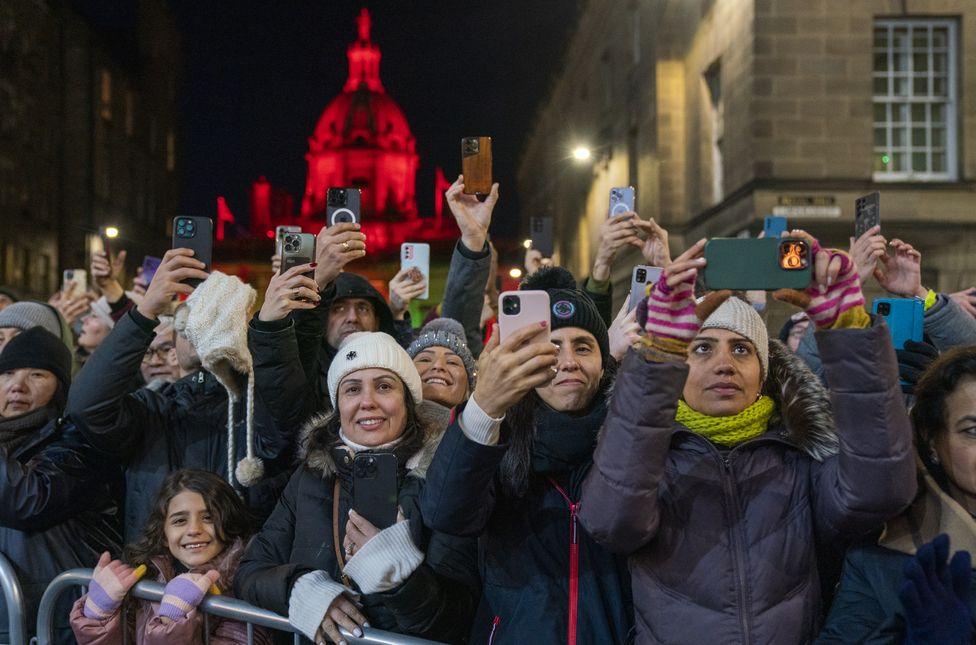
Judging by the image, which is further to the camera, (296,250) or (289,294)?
(296,250)

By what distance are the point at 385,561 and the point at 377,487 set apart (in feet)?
0.81

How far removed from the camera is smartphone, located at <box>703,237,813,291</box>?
6.60ft

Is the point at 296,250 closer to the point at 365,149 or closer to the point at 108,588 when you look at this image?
the point at 108,588

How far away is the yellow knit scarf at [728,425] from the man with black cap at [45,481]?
265cm

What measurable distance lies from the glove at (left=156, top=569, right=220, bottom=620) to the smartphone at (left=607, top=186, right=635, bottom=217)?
2262 mm

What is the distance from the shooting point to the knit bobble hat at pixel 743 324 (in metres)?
2.81

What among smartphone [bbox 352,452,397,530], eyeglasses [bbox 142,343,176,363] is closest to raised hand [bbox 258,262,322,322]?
smartphone [bbox 352,452,397,530]

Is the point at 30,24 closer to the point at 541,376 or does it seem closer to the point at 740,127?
the point at 740,127

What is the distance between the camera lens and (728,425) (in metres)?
2.60

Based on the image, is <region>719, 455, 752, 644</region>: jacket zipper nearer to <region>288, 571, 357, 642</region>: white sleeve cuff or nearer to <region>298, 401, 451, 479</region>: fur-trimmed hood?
<region>298, 401, 451, 479</region>: fur-trimmed hood

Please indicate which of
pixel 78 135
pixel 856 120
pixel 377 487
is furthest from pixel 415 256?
pixel 78 135

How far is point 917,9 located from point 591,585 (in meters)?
12.8

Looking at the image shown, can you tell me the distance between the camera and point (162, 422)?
4.14 meters

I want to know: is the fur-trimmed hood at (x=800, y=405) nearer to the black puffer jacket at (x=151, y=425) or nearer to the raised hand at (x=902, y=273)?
the raised hand at (x=902, y=273)
